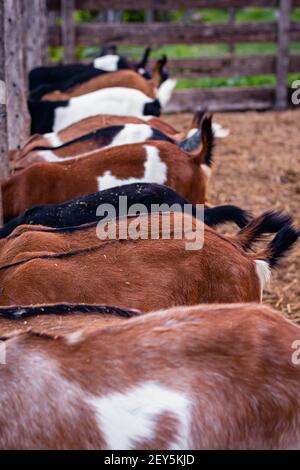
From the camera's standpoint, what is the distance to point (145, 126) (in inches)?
220

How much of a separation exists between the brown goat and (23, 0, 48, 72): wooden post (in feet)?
21.6

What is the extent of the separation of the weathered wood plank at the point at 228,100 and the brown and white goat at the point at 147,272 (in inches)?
340

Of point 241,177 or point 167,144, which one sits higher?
point 167,144

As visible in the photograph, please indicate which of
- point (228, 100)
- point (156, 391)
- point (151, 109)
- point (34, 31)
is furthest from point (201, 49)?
point (156, 391)

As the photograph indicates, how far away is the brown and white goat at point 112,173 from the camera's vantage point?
16.1 feet

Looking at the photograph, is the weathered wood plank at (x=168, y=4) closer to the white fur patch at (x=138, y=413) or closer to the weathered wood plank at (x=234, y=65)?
the weathered wood plank at (x=234, y=65)

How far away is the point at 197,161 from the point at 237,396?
303cm

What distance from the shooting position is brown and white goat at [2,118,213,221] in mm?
4922

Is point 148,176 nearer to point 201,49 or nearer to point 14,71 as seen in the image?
point 14,71

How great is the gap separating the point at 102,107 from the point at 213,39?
564 cm

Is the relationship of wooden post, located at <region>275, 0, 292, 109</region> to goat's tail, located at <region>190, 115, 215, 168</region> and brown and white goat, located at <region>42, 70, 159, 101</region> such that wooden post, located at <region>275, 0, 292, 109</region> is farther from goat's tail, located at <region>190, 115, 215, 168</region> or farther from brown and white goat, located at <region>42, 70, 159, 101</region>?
goat's tail, located at <region>190, 115, 215, 168</region>

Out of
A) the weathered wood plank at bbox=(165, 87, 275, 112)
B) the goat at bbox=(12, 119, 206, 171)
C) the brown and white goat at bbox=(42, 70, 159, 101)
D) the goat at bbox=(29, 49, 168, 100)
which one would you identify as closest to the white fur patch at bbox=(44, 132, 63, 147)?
the goat at bbox=(12, 119, 206, 171)

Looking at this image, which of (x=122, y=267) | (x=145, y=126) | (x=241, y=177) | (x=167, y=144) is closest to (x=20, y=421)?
(x=122, y=267)

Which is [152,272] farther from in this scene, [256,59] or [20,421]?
[256,59]
